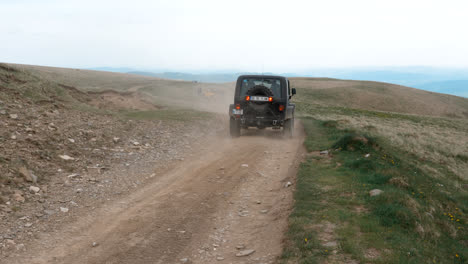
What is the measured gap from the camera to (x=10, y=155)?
834 cm

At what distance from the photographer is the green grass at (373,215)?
4738 mm

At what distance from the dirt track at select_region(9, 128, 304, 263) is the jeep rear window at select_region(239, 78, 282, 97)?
17.9 feet

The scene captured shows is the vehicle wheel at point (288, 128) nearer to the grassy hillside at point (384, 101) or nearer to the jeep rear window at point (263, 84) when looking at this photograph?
the jeep rear window at point (263, 84)

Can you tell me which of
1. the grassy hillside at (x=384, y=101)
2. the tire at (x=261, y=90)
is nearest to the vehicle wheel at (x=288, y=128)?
the tire at (x=261, y=90)

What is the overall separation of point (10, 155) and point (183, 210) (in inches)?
201

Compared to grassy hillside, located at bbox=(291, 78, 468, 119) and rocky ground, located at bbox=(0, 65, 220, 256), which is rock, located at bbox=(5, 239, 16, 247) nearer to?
rocky ground, located at bbox=(0, 65, 220, 256)

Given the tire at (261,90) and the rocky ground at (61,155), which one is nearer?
the rocky ground at (61,155)

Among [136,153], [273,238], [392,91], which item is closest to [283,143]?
[136,153]

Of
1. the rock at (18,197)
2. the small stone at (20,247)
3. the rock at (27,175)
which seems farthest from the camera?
the rock at (27,175)

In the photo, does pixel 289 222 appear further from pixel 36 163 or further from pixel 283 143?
pixel 283 143

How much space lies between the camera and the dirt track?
16.5ft

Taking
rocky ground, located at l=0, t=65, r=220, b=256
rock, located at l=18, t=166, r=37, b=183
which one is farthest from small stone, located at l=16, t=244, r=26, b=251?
rock, located at l=18, t=166, r=37, b=183

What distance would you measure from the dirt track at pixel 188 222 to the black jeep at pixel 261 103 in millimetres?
4711

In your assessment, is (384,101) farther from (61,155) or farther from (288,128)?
(61,155)
